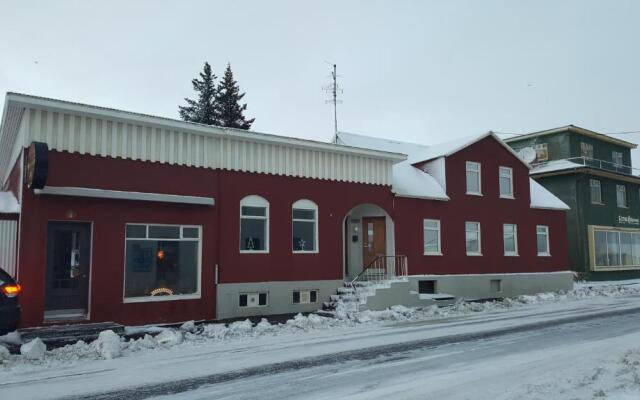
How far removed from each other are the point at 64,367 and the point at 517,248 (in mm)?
20830

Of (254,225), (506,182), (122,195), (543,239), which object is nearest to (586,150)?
(543,239)

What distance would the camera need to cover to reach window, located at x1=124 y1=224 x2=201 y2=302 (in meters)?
14.5

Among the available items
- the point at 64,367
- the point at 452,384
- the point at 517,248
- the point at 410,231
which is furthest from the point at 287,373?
the point at 517,248

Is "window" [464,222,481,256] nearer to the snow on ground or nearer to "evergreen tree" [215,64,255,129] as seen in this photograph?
the snow on ground

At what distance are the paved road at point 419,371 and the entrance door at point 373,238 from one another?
8.24m

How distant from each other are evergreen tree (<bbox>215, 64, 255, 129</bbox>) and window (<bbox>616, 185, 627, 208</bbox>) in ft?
99.8

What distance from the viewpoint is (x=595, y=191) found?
32.8m

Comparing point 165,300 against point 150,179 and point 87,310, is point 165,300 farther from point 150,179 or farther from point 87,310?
point 150,179

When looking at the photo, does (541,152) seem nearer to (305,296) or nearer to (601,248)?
(601,248)

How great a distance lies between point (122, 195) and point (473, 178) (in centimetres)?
1573

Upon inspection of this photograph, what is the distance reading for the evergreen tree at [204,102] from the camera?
48344 millimetres

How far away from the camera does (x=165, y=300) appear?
48.7 feet

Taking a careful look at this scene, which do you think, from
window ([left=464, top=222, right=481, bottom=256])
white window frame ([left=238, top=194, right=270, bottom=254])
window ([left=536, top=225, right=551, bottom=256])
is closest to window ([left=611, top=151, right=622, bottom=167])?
window ([left=536, top=225, right=551, bottom=256])

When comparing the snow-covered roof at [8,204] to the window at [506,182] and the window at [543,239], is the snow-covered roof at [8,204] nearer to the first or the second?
the window at [506,182]
